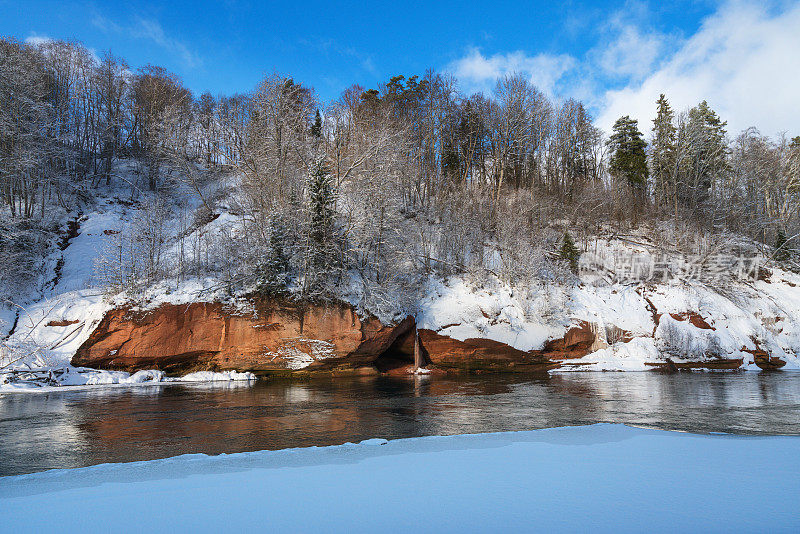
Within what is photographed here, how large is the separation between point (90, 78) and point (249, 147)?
22349 mm

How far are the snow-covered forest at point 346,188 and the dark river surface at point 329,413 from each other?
298 inches

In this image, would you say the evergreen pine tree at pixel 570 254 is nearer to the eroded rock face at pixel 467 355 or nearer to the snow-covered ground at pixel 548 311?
the snow-covered ground at pixel 548 311

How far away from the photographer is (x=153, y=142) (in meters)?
37.4

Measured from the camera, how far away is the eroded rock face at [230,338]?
787 inches

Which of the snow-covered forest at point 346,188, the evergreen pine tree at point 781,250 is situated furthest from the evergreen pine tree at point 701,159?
the evergreen pine tree at point 781,250

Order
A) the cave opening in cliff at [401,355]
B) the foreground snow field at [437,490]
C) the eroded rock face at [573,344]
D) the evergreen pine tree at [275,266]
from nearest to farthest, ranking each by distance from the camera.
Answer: the foreground snow field at [437,490]
the evergreen pine tree at [275,266]
the cave opening in cliff at [401,355]
the eroded rock face at [573,344]

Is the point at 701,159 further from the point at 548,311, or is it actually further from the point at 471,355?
the point at 471,355

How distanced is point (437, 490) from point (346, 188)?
25.1 m

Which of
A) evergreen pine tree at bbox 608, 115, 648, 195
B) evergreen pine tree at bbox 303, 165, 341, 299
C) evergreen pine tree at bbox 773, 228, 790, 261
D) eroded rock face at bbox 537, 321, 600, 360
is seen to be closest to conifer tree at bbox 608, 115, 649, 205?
evergreen pine tree at bbox 608, 115, 648, 195

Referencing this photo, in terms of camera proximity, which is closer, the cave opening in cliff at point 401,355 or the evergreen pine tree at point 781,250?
the cave opening in cliff at point 401,355

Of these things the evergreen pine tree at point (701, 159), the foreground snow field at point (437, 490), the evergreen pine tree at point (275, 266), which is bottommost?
the foreground snow field at point (437, 490)

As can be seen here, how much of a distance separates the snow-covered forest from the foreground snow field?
16.4 metres

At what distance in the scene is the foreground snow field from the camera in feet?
11.6

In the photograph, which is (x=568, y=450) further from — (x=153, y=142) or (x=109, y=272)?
(x=153, y=142)
